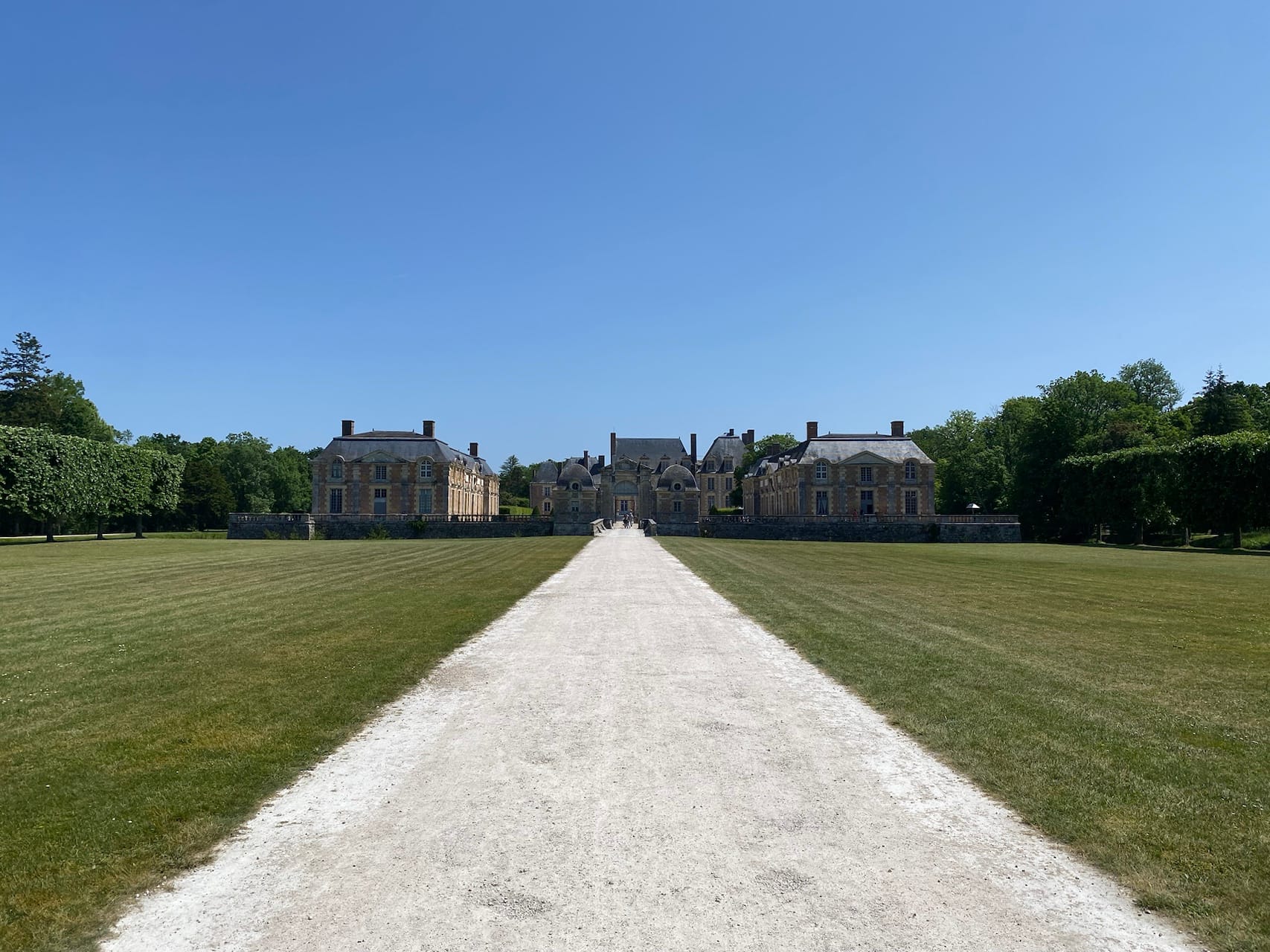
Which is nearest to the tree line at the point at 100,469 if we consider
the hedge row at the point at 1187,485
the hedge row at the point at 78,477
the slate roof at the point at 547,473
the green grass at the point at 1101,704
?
the hedge row at the point at 78,477

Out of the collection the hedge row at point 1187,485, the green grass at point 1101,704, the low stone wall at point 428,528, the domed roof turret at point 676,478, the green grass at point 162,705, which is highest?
the domed roof turret at point 676,478

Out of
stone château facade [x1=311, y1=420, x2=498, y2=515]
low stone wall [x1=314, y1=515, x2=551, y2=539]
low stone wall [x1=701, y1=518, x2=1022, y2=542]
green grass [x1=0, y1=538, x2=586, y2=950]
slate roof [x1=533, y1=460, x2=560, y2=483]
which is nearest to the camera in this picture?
green grass [x1=0, y1=538, x2=586, y2=950]

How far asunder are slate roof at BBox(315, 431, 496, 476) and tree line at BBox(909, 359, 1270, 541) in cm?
5167

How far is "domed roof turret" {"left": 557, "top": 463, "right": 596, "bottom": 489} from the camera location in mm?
104312

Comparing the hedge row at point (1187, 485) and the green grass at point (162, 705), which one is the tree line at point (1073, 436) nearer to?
the hedge row at point (1187, 485)

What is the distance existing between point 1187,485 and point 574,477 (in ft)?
234

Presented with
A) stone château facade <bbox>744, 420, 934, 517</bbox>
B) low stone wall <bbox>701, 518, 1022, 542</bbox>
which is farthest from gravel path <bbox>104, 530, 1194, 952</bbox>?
stone château facade <bbox>744, 420, 934, 517</bbox>

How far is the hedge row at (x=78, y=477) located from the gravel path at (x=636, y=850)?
5414 cm

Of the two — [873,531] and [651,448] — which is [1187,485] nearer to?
[873,531]

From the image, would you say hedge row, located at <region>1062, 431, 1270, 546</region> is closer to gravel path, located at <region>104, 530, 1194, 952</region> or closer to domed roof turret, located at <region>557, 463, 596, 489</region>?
gravel path, located at <region>104, 530, 1194, 952</region>

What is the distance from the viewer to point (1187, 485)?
46.1 metres

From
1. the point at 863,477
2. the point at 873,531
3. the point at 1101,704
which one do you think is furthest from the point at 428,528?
the point at 1101,704

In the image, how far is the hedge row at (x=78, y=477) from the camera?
47.9 meters

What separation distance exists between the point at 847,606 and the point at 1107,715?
796 centimetres
